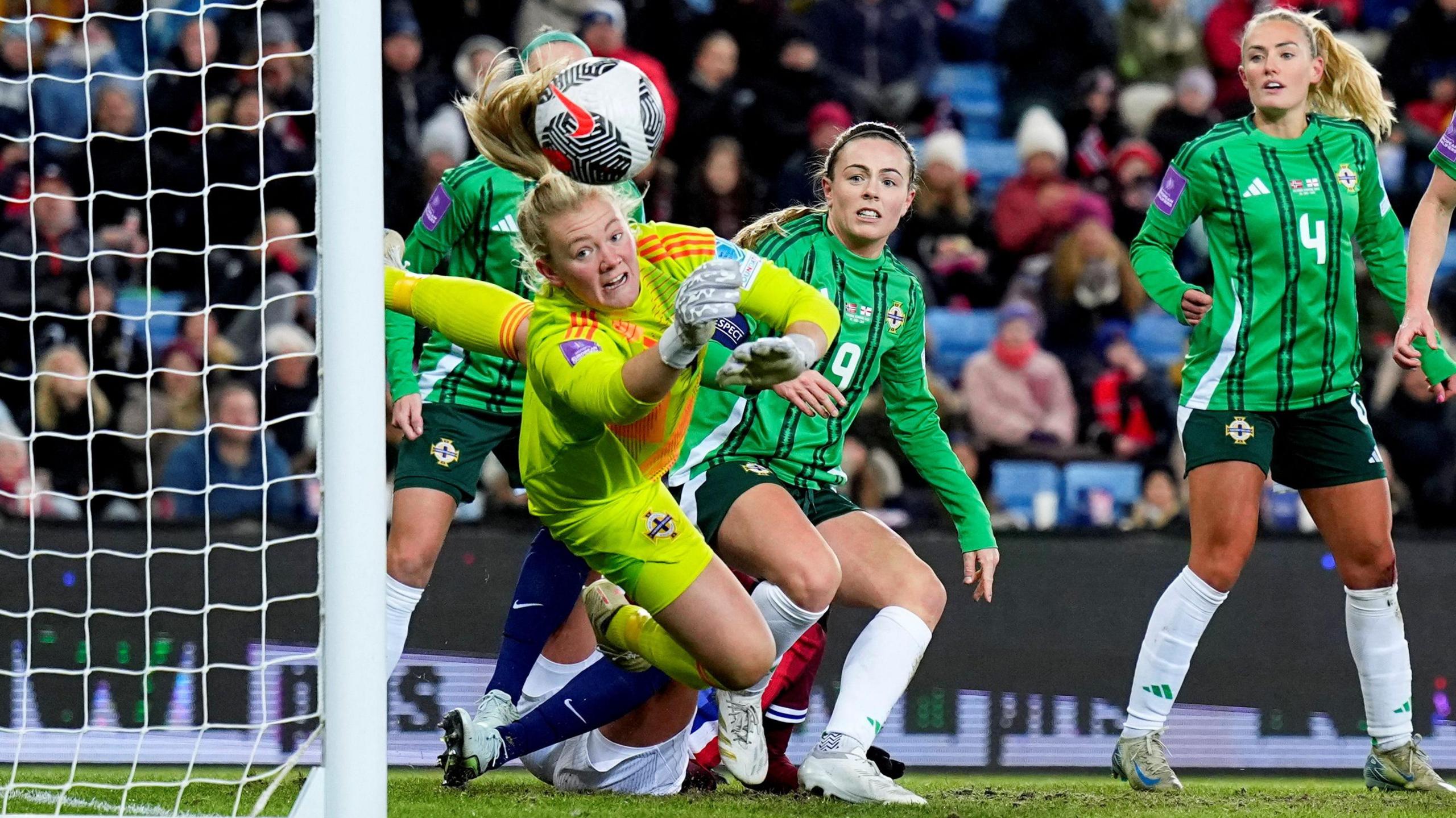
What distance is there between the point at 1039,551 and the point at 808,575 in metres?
2.15

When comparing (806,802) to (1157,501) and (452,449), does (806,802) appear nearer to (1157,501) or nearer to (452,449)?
(452,449)

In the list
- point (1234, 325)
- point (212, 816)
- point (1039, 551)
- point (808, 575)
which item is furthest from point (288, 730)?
point (1234, 325)

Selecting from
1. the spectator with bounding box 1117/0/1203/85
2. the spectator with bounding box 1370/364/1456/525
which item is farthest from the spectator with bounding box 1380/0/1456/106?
the spectator with bounding box 1370/364/1456/525

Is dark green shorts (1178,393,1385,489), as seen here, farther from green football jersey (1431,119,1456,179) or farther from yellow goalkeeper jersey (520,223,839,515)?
yellow goalkeeper jersey (520,223,839,515)

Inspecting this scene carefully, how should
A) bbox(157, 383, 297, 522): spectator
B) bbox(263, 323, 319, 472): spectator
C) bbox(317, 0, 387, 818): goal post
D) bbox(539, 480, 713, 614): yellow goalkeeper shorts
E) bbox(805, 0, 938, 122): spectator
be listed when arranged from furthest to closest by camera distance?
1. bbox(805, 0, 938, 122): spectator
2. bbox(263, 323, 319, 472): spectator
3. bbox(157, 383, 297, 522): spectator
4. bbox(539, 480, 713, 614): yellow goalkeeper shorts
5. bbox(317, 0, 387, 818): goal post

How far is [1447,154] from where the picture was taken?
4551 mm

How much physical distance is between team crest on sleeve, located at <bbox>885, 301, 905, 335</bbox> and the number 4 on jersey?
1.08m

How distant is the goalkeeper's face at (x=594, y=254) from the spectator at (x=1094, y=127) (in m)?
5.37

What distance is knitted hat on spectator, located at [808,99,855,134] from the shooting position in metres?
8.41

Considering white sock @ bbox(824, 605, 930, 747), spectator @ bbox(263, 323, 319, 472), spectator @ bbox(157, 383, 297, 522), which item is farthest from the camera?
spectator @ bbox(263, 323, 319, 472)

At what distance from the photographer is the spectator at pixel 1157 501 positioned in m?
7.33

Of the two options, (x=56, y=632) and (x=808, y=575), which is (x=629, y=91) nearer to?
(x=808, y=575)

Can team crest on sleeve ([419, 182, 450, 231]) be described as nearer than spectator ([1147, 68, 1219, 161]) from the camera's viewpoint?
Yes

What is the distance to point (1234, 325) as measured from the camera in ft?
14.9
